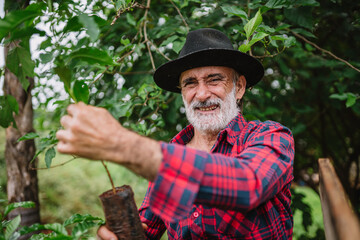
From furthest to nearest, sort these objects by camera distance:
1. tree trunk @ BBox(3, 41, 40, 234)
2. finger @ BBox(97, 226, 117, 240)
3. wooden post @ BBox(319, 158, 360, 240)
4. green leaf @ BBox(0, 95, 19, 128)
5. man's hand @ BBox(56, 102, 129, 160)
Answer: tree trunk @ BBox(3, 41, 40, 234) < green leaf @ BBox(0, 95, 19, 128) < finger @ BBox(97, 226, 117, 240) < man's hand @ BBox(56, 102, 129, 160) < wooden post @ BBox(319, 158, 360, 240)

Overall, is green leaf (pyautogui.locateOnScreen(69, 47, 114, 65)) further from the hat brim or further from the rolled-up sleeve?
the hat brim

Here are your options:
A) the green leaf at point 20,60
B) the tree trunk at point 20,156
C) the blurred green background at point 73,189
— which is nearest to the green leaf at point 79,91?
the green leaf at point 20,60

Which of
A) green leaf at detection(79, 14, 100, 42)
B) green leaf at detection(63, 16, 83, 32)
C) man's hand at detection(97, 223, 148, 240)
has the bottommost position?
man's hand at detection(97, 223, 148, 240)

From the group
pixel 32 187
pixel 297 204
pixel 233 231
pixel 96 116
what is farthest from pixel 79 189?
pixel 96 116

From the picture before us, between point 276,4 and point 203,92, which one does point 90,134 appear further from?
point 276,4

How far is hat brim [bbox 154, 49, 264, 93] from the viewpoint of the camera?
1.63 metres

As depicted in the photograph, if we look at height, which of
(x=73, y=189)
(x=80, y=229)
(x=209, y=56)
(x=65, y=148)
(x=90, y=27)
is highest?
(x=90, y=27)

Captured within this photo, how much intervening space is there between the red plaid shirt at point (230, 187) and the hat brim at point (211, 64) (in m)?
0.41

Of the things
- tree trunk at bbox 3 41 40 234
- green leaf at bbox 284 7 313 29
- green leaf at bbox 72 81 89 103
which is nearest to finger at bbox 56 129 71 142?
green leaf at bbox 72 81 89 103

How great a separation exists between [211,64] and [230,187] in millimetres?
1035

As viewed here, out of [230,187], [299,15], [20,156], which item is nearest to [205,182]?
[230,187]

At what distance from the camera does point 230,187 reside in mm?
850

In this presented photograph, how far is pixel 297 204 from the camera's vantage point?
2.38 metres

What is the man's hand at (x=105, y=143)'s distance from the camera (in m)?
0.76
